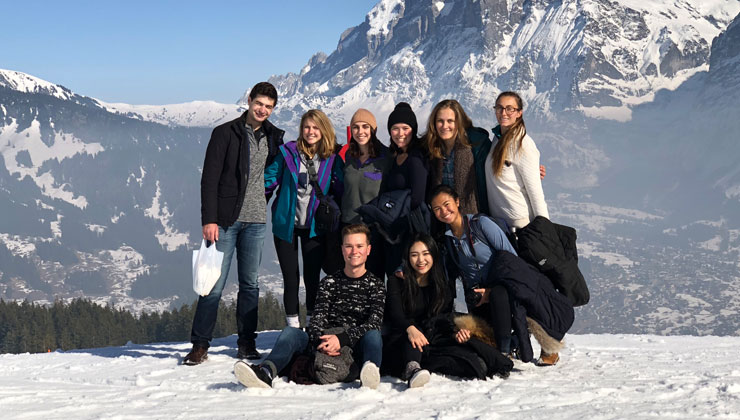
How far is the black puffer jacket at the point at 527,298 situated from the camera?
7430 millimetres

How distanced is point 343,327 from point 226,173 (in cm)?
263

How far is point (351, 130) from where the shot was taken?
852cm

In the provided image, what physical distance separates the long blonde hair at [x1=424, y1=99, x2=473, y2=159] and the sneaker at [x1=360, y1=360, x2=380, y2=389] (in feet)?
9.56

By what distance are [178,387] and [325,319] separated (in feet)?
6.10

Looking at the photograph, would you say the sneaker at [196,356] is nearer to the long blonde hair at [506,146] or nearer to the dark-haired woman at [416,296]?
the dark-haired woman at [416,296]

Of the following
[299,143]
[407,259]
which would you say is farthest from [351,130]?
[407,259]

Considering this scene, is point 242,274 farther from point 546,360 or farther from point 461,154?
point 546,360

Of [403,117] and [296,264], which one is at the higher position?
[403,117]

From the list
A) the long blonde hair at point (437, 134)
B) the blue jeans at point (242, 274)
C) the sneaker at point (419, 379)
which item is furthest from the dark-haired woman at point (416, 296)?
the blue jeans at point (242, 274)

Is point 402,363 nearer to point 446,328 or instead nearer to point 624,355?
point 446,328

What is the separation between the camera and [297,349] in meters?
7.55

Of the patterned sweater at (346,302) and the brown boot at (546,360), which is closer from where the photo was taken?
the patterned sweater at (346,302)

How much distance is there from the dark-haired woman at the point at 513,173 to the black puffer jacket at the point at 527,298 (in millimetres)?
656

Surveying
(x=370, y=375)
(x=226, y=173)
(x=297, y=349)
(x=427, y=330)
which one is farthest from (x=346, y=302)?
(x=226, y=173)
